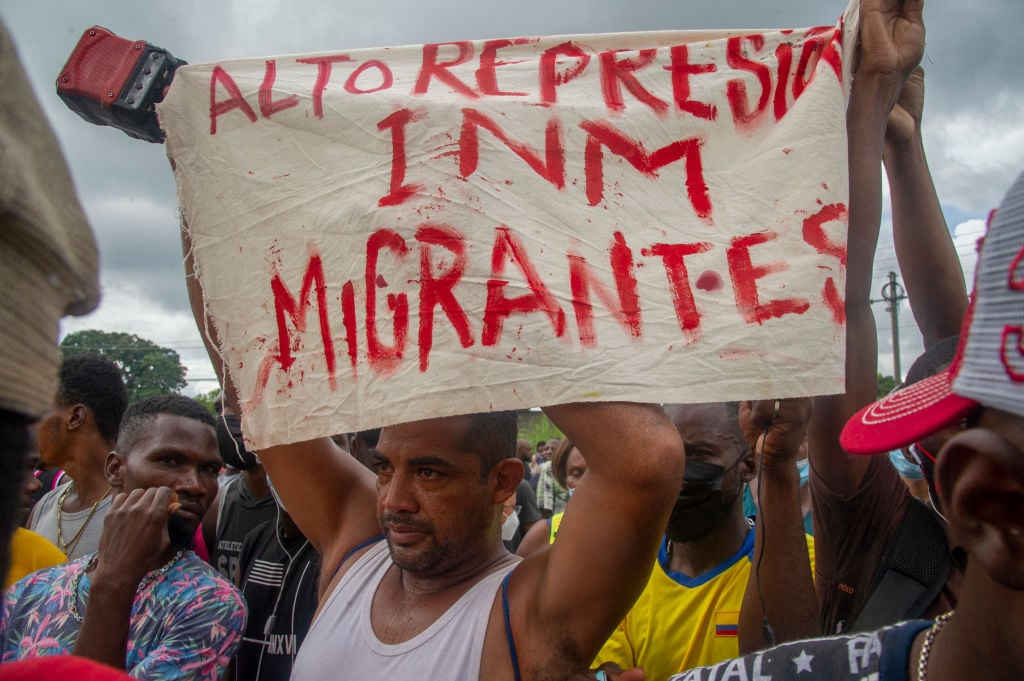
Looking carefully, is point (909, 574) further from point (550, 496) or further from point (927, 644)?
point (550, 496)

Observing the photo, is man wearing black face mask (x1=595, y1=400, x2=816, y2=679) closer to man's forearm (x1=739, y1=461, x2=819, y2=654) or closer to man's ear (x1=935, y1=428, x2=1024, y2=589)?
man's forearm (x1=739, y1=461, x2=819, y2=654)

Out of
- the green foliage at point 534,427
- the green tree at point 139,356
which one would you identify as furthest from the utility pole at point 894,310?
the green tree at point 139,356

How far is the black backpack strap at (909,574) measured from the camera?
1677 mm

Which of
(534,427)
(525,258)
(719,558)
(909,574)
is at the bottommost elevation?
(534,427)

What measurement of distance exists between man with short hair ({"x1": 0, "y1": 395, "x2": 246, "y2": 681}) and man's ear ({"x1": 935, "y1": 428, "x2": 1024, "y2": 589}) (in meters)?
1.91

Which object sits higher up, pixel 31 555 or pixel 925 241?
pixel 925 241

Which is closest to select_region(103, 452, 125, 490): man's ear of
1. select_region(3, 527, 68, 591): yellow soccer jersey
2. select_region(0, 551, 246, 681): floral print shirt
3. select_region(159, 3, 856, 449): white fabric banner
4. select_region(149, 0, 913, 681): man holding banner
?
select_region(3, 527, 68, 591): yellow soccer jersey

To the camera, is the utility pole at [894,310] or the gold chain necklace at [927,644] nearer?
the gold chain necklace at [927,644]

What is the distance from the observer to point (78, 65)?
5.81 feet

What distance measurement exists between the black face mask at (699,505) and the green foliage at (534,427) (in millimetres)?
25024

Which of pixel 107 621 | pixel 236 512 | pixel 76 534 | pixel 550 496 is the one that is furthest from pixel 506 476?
pixel 550 496

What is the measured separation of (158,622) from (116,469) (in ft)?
2.83

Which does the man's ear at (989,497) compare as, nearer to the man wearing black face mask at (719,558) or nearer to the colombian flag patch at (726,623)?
the man wearing black face mask at (719,558)

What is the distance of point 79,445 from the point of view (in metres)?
3.43
